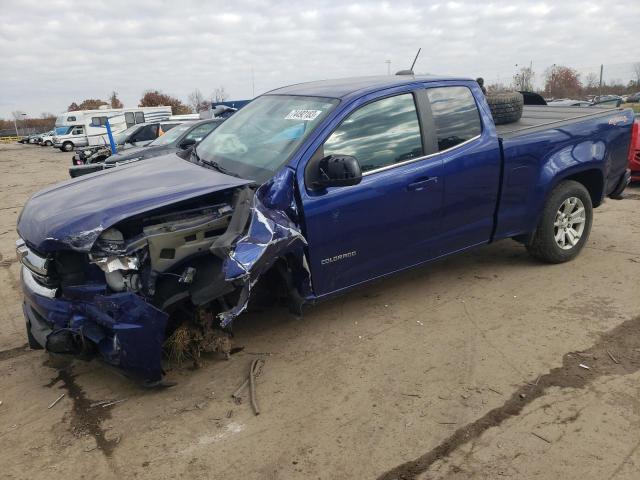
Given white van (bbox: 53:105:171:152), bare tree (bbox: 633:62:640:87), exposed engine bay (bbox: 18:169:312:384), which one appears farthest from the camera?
bare tree (bbox: 633:62:640:87)

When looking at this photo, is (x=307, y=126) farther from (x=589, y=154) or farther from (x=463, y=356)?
(x=589, y=154)

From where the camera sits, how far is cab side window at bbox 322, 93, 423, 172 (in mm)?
3799

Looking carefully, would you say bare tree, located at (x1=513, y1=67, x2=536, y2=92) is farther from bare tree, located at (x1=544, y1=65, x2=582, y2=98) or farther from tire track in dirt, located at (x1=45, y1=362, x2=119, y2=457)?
tire track in dirt, located at (x1=45, y1=362, x2=119, y2=457)

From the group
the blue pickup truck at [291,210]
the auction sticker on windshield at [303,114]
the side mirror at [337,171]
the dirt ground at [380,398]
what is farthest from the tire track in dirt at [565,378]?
the auction sticker on windshield at [303,114]

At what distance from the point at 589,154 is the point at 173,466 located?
4592mm

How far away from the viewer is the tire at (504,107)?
5043 mm

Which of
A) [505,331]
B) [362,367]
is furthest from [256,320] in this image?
[505,331]

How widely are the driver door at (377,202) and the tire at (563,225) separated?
1440 mm

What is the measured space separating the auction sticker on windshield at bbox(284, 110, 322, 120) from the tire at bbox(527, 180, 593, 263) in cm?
250

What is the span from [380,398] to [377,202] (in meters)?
1.40

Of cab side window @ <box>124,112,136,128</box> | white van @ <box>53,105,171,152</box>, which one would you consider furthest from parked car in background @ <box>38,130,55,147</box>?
cab side window @ <box>124,112,136,128</box>

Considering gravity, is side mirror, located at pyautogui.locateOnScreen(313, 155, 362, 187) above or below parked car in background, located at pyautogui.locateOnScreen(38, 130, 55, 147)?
above

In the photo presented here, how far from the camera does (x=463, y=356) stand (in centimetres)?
363

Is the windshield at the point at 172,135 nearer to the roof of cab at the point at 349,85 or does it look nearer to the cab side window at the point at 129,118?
the roof of cab at the point at 349,85
